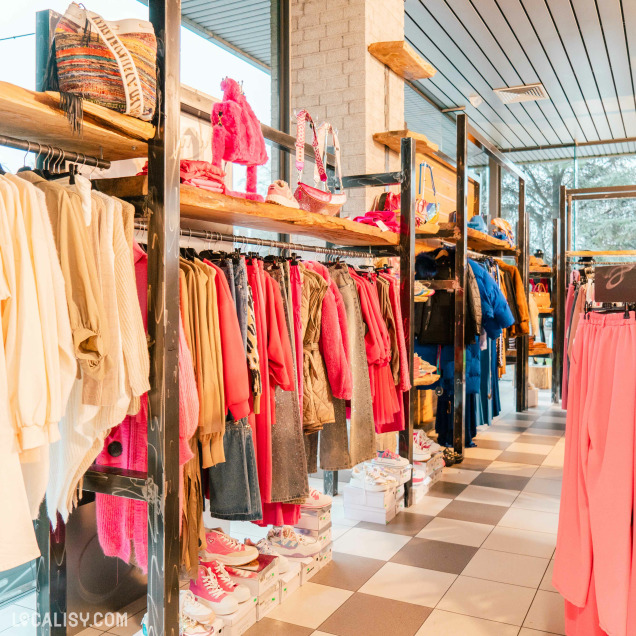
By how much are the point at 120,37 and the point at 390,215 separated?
2.47m

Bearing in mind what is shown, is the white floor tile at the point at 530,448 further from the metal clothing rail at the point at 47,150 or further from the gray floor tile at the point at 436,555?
the metal clothing rail at the point at 47,150

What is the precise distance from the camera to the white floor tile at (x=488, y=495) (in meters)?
3.96

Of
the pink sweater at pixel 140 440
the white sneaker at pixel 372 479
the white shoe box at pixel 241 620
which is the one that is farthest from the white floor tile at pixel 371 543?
the pink sweater at pixel 140 440

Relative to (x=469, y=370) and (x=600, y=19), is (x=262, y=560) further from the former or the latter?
(x=600, y=19)

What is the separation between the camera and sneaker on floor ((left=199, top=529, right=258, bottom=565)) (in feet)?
8.27

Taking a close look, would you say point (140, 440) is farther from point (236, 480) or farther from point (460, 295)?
point (460, 295)

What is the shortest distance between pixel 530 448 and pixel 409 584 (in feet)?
9.46

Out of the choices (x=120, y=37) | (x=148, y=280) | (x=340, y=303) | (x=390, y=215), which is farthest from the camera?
(x=390, y=215)

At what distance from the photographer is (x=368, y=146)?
4.59 meters

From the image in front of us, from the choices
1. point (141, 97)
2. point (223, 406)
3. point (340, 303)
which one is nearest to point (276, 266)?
point (340, 303)

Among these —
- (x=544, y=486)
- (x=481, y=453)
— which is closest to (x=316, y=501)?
(x=544, y=486)

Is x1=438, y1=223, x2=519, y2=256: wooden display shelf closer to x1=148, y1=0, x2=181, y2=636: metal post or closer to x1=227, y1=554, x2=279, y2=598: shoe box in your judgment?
x1=227, y1=554, x2=279, y2=598: shoe box

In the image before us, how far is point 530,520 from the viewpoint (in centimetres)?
362

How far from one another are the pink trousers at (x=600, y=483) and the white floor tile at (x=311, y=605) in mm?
901
